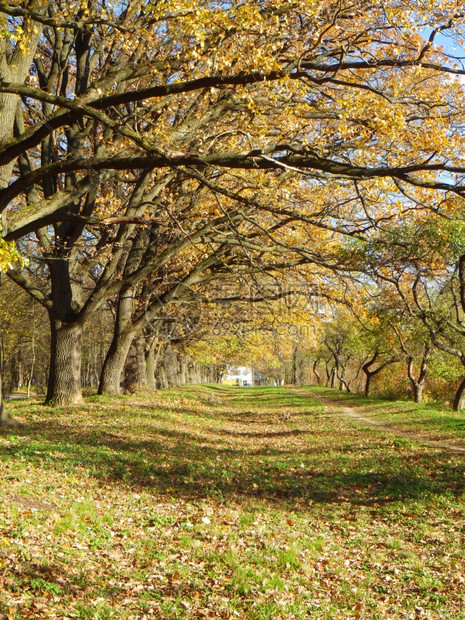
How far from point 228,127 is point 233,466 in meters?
8.79

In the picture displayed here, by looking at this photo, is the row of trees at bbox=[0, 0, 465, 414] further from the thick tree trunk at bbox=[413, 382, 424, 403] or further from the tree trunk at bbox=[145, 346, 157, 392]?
the thick tree trunk at bbox=[413, 382, 424, 403]

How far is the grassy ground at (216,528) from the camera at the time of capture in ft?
19.8

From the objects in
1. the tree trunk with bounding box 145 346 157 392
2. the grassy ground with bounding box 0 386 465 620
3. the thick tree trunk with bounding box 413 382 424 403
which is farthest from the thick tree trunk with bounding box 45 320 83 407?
the thick tree trunk with bounding box 413 382 424 403

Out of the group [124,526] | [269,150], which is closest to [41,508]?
[124,526]

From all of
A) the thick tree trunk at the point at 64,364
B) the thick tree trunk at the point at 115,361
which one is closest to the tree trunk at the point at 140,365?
the thick tree trunk at the point at 115,361

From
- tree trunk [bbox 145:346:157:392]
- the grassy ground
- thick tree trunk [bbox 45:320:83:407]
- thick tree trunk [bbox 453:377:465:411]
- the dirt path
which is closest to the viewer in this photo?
the grassy ground

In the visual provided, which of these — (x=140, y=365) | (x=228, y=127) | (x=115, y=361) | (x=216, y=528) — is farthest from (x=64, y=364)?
(x=216, y=528)

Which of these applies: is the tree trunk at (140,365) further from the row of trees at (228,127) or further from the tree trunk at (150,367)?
the row of trees at (228,127)

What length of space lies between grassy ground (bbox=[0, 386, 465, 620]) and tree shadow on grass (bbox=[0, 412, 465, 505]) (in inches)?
2.0

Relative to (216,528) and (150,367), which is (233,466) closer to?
(216,528)

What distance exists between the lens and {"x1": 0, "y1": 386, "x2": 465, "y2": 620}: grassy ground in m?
6.04

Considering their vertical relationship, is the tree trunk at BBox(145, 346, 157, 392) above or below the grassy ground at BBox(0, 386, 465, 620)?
above

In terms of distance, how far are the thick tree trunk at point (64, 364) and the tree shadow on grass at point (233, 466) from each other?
329cm

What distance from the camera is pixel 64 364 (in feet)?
61.7
